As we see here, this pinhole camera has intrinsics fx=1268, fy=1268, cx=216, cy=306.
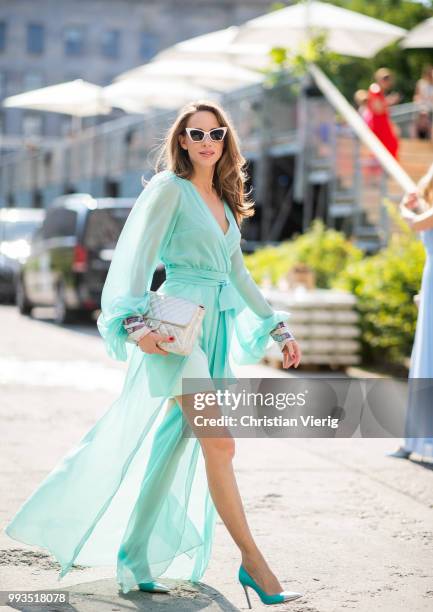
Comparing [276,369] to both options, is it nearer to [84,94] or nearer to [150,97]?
[150,97]

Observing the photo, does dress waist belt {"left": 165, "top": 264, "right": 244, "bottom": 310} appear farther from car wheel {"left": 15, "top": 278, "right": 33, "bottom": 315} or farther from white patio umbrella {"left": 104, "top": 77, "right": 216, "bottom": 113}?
white patio umbrella {"left": 104, "top": 77, "right": 216, "bottom": 113}

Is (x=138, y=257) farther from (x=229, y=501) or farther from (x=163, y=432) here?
(x=229, y=501)

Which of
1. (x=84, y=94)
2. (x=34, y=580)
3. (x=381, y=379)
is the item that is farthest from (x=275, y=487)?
(x=84, y=94)

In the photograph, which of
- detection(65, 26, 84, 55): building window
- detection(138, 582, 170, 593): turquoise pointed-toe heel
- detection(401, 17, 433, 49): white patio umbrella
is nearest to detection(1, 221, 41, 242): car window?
detection(401, 17, 433, 49): white patio umbrella

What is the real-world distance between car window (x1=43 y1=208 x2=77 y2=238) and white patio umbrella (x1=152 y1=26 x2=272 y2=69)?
437cm

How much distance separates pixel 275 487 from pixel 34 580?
2.32m

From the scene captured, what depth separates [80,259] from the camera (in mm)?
18922

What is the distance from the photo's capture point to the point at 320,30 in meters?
19.7

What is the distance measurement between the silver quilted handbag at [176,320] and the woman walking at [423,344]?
3.33 meters

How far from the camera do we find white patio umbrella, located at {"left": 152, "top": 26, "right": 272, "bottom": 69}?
22842mm

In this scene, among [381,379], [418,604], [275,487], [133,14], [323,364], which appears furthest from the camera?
[133,14]

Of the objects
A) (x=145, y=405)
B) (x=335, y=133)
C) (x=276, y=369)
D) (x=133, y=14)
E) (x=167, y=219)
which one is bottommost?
(x=276, y=369)

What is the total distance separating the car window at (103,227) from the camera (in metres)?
19.0

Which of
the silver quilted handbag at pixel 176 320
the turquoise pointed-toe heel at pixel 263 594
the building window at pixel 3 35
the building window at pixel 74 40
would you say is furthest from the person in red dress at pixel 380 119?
the building window at pixel 3 35
